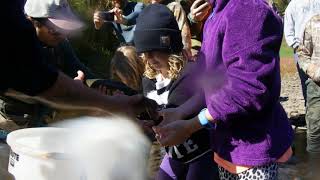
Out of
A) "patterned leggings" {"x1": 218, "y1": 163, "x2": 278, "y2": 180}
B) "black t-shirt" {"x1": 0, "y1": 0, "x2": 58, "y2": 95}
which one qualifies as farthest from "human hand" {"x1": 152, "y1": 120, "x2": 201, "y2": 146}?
"black t-shirt" {"x1": 0, "y1": 0, "x2": 58, "y2": 95}

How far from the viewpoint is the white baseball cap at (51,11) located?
134 inches

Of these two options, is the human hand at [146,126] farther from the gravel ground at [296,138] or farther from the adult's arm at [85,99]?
the gravel ground at [296,138]

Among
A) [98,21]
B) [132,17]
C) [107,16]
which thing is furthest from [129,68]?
[107,16]

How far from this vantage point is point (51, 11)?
3432 mm

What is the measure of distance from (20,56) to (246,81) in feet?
2.51

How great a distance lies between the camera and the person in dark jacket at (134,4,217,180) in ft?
9.02

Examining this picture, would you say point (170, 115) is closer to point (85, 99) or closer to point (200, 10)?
point (85, 99)

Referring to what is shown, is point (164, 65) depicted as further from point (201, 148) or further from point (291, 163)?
point (291, 163)

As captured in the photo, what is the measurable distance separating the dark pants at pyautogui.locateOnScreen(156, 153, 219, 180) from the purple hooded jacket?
0.52 metres

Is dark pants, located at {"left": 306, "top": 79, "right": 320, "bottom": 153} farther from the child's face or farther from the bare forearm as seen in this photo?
the bare forearm

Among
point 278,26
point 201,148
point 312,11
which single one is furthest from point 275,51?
point 312,11

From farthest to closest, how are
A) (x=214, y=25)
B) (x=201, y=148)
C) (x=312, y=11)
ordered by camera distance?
(x=312, y=11), (x=201, y=148), (x=214, y=25)

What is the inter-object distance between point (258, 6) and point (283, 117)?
1.52 ft

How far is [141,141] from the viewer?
84.0 inches
